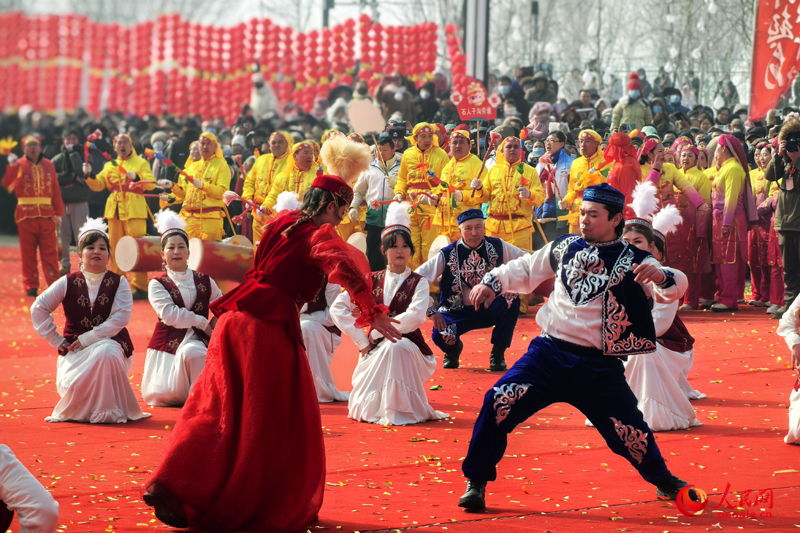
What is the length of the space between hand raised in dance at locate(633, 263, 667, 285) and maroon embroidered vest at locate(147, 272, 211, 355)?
3296 millimetres

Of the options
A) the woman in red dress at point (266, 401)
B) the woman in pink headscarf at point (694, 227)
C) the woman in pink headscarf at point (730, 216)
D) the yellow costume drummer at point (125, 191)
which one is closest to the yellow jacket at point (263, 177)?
the yellow costume drummer at point (125, 191)

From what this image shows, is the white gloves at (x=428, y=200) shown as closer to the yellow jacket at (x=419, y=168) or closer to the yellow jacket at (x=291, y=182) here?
the yellow jacket at (x=419, y=168)

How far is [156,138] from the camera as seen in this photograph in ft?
50.6

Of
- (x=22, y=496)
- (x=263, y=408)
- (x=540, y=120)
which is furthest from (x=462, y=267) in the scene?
(x=540, y=120)

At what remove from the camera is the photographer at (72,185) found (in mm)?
12672

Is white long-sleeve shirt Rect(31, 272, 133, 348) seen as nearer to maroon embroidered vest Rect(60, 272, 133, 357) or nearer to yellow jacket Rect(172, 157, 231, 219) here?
maroon embroidered vest Rect(60, 272, 133, 357)

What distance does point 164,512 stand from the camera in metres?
3.62

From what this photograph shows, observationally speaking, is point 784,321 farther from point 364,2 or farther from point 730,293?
point 364,2

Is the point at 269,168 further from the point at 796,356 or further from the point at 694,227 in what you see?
the point at 796,356

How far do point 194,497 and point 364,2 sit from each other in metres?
20.8

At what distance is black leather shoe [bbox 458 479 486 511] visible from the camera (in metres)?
4.01

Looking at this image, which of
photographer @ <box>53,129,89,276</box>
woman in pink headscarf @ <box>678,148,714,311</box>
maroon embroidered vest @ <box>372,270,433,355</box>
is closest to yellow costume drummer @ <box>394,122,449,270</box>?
woman in pink headscarf @ <box>678,148,714,311</box>

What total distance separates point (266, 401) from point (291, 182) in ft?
23.3

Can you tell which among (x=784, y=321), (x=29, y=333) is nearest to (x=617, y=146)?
(x=784, y=321)
